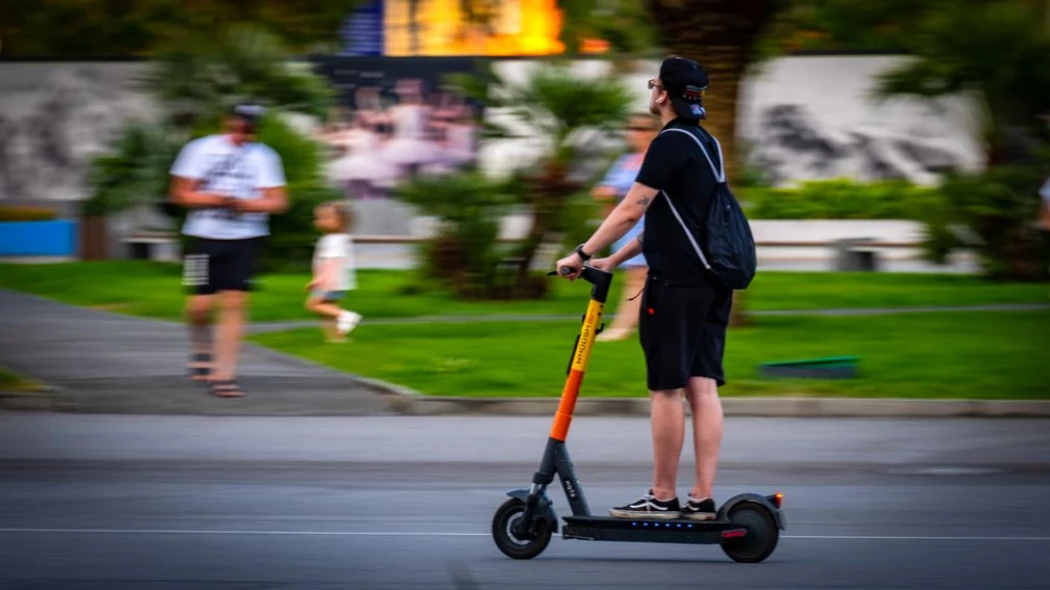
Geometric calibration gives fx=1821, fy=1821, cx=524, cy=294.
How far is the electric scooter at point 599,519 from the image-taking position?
6645 millimetres

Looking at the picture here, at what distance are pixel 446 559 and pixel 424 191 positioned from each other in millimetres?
11266

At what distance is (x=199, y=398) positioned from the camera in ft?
38.5

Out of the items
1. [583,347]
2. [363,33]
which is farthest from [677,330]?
[363,33]

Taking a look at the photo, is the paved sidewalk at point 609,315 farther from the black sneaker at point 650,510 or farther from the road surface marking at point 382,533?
the black sneaker at point 650,510

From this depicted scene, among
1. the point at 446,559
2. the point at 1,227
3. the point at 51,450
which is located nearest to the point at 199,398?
the point at 51,450

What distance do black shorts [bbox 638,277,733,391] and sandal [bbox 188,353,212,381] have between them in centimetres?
588

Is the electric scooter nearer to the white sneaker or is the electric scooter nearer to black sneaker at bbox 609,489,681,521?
black sneaker at bbox 609,489,681,521

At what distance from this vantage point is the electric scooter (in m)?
6.64

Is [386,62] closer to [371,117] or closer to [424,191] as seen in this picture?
[371,117]

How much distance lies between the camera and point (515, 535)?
681cm

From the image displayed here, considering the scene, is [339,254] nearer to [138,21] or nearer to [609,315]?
[609,315]

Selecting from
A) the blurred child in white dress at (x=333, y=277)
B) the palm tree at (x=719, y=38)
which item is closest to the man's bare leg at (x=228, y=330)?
the blurred child in white dress at (x=333, y=277)

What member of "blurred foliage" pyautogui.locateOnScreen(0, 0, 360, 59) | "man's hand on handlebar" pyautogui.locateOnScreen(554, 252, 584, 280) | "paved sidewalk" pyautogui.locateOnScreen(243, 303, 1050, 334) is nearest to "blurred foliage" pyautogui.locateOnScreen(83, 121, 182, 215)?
"paved sidewalk" pyautogui.locateOnScreen(243, 303, 1050, 334)

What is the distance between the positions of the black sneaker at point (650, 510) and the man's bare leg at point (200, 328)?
17.9 feet
